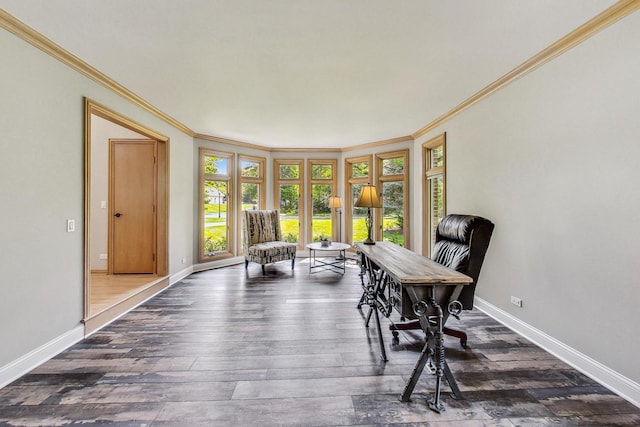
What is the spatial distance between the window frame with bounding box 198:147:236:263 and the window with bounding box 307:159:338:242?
1756 millimetres

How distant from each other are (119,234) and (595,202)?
5.73m

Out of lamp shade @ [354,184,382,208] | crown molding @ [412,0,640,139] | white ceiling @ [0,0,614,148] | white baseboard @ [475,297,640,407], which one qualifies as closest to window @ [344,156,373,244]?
white ceiling @ [0,0,614,148]

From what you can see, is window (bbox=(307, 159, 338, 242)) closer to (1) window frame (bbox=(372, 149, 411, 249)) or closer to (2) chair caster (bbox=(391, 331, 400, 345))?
(1) window frame (bbox=(372, 149, 411, 249))

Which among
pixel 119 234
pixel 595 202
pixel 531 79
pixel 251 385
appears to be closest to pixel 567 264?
pixel 595 202

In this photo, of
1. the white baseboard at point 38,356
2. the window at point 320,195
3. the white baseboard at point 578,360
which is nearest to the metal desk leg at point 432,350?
the white baseboard at point 578,360

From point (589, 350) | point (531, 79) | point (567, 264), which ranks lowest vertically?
point (589, 350)

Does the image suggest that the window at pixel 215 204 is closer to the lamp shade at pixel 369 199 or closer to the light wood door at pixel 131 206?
the light wood door at pixel 131 206

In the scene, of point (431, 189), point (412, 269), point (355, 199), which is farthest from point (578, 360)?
point (355, 199)

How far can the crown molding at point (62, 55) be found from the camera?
1.91 metres

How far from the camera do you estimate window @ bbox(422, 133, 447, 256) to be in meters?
4.46

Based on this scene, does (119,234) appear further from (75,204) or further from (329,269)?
(329,269)

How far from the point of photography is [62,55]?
90.7 inches

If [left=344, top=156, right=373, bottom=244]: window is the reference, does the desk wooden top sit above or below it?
below

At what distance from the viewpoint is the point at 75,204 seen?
250 centimetres
